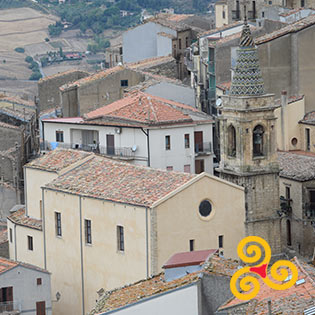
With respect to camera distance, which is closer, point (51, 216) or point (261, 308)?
point (261, 308)

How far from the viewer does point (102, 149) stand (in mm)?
72875

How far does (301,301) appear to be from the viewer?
3844 centimetres

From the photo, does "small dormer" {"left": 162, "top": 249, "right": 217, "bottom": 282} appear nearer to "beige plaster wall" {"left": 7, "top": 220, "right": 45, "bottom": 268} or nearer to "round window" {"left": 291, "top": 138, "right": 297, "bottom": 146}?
"beige plaster wall" {"left": 7, "top": 220, "right": 45, "bottom": 268}

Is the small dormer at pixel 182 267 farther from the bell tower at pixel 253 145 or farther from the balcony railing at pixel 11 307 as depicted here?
the bell tower at pixel 253 145

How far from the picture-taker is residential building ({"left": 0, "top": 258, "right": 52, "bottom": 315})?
193 feet

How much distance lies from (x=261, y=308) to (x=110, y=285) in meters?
20.4

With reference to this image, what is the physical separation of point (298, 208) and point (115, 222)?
11.5 m

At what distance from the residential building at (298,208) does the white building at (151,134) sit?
5.80 metres

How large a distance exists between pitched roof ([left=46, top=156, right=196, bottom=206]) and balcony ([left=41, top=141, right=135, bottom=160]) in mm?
6963

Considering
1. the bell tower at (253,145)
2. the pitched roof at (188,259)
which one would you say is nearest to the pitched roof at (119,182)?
the bell tower at (253,145)

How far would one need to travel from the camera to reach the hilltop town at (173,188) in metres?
45.6

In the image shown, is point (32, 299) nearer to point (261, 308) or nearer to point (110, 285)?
point (110, 285)

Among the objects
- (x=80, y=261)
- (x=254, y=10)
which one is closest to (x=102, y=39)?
(x=254, y=10)

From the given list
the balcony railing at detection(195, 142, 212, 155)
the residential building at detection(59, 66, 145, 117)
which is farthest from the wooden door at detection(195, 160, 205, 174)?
the residential building at detection(59, 66, 145, 117)
